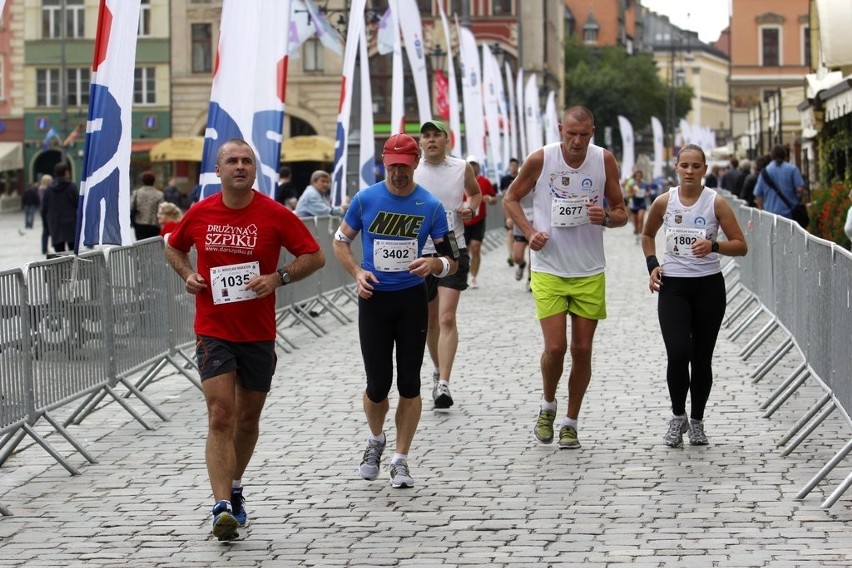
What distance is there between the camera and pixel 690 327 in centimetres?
A: 1038

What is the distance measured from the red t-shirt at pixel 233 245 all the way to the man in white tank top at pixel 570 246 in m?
2.41

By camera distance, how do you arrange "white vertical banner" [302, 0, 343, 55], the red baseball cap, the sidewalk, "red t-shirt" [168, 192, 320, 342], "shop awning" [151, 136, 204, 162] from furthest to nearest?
"shop awning" [151, 136, 204, 162]
"white vertical banner" [302, 0, 343, 55]
the red baseball cap
"red t-shirt" [168, 192, 320, 342]
the sidewalk

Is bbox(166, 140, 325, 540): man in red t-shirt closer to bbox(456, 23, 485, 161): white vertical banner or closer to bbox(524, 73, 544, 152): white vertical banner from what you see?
bbox(456, 23, 485, 161): white vertical banner

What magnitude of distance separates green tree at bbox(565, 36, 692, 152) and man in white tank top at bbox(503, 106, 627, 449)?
100465 mm

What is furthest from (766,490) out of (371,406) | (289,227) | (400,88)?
(400,88)

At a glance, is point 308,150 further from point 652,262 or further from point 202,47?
point 652,262

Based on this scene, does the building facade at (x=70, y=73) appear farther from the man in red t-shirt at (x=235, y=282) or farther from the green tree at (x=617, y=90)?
the man in red t-shirt at (x=235, y=282)

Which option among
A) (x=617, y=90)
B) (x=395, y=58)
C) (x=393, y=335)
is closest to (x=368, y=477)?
(x=393, y=335)

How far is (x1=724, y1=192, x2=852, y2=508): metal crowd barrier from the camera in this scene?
30.1 feet

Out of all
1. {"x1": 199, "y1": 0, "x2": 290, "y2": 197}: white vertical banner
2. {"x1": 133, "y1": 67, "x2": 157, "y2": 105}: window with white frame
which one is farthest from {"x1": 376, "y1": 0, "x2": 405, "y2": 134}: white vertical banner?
{"x1": 133, "y1": 67, "x2": 157, "y2": 105}: window with white frame

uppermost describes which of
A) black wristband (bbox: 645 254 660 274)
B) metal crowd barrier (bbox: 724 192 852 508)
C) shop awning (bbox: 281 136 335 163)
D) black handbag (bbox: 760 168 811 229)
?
shop awning (bbox: 281 136 335 163)

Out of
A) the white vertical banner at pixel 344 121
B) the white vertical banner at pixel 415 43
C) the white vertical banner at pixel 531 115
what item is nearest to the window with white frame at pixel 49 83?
the white vertical banner at pixel 531 115

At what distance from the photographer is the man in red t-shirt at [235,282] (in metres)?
8.09

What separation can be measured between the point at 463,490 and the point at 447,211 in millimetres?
3449
